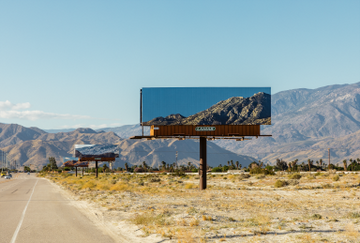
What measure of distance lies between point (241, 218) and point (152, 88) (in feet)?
66.4

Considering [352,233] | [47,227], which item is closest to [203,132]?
[47,227]

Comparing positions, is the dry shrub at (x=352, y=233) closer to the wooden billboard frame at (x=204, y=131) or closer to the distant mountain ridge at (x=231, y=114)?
the wooden billboard frame at (x=204, y=131)

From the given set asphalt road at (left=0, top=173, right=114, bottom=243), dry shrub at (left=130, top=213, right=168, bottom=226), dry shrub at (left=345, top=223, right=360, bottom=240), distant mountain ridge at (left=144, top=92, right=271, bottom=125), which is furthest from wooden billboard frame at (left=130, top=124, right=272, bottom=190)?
dry shrub at (left=345, top=223, right=360, bottom=240)

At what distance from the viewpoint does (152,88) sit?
114 feet

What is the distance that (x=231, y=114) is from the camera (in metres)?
33.3

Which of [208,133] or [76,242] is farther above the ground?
[208,133]

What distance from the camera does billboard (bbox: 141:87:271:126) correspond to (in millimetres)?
33438

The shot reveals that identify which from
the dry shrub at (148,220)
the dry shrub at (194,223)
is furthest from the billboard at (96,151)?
the dry shrub at (194,223)

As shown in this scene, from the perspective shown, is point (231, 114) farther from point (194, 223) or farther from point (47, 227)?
point (47, 227)

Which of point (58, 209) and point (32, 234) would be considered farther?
point (58, 209)

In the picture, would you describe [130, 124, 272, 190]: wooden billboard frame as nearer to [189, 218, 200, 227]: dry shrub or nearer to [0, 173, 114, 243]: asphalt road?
[0, 173, 114, 243]: asphalt road

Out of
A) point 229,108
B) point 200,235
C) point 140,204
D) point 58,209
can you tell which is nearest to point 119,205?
point 140,204

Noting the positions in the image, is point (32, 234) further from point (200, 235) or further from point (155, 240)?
point (200, 235)

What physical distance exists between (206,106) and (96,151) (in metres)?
53.9
